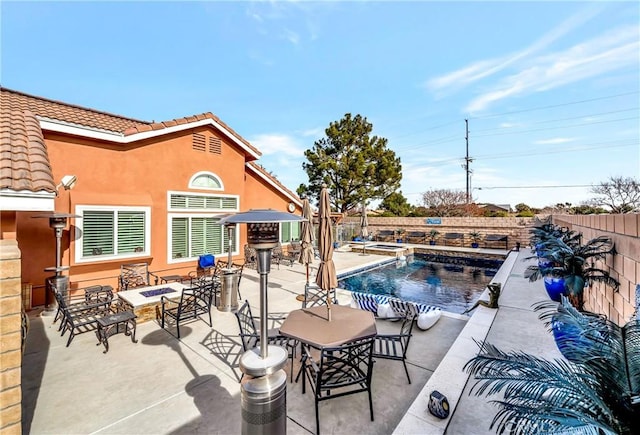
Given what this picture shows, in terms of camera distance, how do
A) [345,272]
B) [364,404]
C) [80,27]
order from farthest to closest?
[345,272]
[80,27]
[364,404]

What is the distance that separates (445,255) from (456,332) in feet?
51.0

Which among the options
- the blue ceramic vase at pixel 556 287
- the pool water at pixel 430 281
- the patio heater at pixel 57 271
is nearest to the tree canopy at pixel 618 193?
the pool water at pixel 430 281

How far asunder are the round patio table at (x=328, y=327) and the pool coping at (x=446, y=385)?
3.46 feet

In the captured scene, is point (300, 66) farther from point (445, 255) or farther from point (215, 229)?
point (445, 255)

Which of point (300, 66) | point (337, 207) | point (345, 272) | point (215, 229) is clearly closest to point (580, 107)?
point (337, 207)

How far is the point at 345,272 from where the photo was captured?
1330cm

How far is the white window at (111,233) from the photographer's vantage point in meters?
8.30

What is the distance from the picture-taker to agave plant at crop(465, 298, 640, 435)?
180cm

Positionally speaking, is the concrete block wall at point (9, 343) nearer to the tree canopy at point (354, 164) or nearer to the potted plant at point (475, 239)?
the potted plant at point (475, 239)

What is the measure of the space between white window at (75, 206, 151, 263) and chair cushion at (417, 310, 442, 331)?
9228 millimetres

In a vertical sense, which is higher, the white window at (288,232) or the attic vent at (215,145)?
the attic vent at (215,145)

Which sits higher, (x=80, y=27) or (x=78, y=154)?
(x=80, y=27)

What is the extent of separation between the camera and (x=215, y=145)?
11734 mm

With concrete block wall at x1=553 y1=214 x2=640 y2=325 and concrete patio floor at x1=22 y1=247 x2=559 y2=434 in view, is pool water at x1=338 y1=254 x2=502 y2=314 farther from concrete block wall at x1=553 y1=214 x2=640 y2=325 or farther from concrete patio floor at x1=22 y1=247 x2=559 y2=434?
concrete block wall at x1=553 y1=214 x2=640 y2=325
